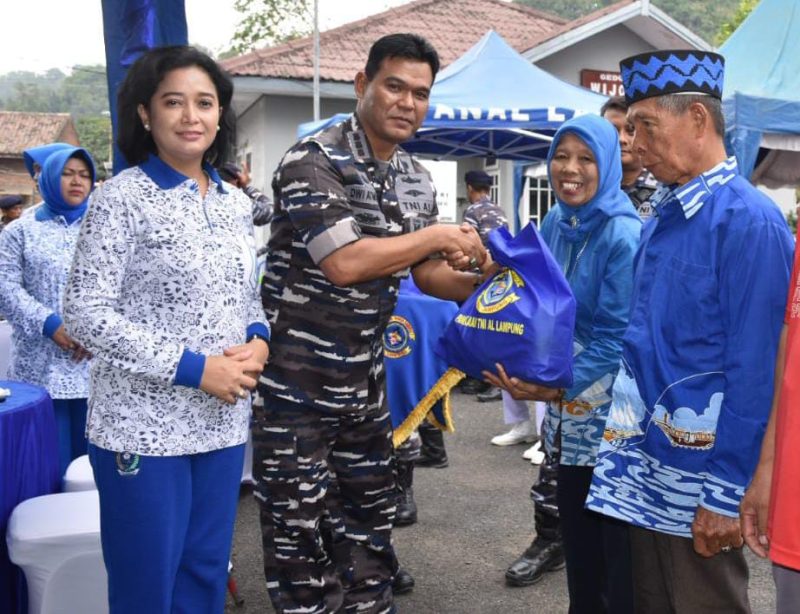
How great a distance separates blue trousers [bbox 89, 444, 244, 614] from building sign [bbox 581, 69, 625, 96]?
15.6 metres

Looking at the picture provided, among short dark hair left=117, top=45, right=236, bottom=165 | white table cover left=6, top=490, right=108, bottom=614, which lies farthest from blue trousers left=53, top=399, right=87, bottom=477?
short dark hair left=117, top=45, right=236, bottom=165

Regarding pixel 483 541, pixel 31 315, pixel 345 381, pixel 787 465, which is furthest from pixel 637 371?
pixel 31 315

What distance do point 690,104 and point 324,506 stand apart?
5.65 feet

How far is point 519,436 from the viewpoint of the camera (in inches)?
267

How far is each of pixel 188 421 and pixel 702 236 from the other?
1.41m

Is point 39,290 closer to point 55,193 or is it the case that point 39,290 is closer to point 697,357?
point 55,193

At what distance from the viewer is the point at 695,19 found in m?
57.0

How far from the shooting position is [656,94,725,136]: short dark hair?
6.79ft

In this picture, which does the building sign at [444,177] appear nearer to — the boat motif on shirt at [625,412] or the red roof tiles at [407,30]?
the red roof tiles at [407,30]

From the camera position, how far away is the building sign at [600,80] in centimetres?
1666

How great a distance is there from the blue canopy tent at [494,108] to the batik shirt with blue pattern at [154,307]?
229 inches

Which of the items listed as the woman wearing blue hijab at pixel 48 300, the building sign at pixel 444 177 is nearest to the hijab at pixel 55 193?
the woman wearing blue hijab at pixel 48 300

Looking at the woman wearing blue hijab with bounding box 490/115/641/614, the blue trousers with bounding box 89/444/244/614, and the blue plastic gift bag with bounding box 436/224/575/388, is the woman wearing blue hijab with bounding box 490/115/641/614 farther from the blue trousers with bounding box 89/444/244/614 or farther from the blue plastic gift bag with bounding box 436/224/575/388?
the blue trousers with bounding box 89/444/244/614

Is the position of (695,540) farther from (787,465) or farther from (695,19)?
(695,19)
